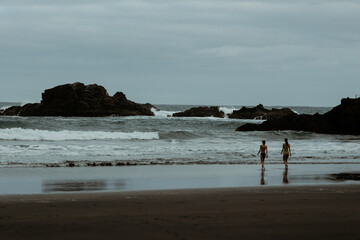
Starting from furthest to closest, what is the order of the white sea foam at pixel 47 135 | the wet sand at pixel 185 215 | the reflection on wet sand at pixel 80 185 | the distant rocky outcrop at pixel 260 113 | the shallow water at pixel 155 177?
the distant rocky outcrop at pixel 260 113
the white sea foam at pixel 47 135
the shallow water at pixel 155 177
the reflection on wet sand at pixel 80 185
the wet sand at pixel 185 215

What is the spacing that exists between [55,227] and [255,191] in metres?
5.27

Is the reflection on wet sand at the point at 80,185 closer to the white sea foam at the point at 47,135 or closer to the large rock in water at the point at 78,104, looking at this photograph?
the white sea foam at the point at 47,135

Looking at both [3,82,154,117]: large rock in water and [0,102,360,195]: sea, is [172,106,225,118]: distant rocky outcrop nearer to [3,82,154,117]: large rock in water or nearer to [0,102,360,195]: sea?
[3,82,154,117]: large rock in water

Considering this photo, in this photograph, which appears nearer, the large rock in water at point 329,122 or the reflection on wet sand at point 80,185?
the reflection on wet sand at point 80,185

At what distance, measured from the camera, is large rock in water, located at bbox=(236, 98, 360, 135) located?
3909 centimetres

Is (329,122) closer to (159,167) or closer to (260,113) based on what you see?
(159,167)

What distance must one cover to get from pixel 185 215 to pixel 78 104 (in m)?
59.7

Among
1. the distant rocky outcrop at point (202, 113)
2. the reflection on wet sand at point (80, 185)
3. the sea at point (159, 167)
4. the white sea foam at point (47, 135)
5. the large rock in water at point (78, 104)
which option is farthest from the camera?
the distant rocky outcrop at point (202, 113)

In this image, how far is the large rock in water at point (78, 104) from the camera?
66062 mm

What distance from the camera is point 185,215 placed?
27.5 ft

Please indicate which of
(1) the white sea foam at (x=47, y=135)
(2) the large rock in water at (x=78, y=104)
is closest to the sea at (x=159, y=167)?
(1) the white sea foam at (x=47, y=135)

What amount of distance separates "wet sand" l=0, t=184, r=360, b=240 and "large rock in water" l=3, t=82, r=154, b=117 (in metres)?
56.2

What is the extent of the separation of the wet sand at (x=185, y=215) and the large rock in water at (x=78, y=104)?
184 ft

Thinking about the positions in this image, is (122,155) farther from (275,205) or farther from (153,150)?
(275,205)
